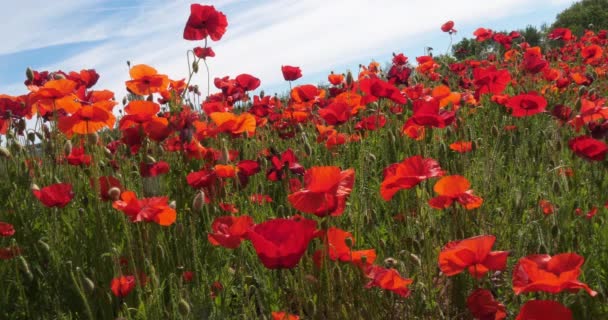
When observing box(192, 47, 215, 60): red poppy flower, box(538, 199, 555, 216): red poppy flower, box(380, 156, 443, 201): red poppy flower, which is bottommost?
box(538, 199, 555, 216): red poppy flower

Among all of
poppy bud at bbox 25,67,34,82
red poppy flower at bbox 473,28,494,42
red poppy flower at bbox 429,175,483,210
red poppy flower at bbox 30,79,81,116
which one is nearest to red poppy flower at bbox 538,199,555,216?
red poppy flower at bbox 429,175,483,210

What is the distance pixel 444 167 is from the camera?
10.4 ft

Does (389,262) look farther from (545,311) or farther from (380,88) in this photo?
(380,88)

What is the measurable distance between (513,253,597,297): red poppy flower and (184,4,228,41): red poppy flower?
84.6 inches

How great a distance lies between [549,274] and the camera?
1238 millimetres

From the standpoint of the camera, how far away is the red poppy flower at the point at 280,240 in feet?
4.20

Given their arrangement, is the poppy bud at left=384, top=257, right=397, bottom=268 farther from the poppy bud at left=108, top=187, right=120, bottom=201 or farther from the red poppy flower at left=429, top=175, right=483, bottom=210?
the poppy bud at left=108, top=187, right=120, bottom=201

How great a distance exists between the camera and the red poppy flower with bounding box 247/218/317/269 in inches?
50.4

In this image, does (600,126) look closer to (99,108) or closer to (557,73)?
(99,108)

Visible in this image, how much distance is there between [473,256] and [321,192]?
16.0 inches

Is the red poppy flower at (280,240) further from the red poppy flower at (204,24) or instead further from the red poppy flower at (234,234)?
the red poppy flower at (204,24)

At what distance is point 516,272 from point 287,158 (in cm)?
125

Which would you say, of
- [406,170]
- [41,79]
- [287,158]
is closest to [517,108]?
[287,158]

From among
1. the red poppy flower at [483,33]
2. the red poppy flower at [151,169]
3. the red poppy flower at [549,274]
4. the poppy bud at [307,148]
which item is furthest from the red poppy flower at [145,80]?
the red poppy flower at [483,33]
